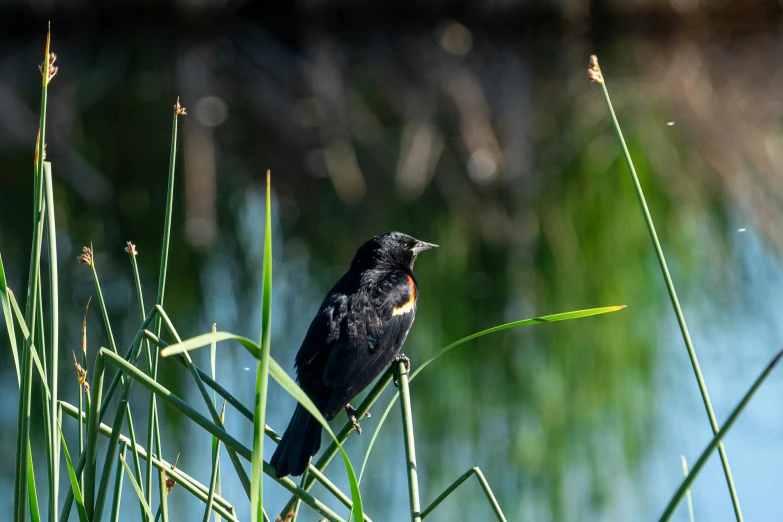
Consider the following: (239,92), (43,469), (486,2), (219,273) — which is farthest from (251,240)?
(486,2)

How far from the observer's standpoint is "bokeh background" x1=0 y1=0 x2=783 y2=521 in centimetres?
416

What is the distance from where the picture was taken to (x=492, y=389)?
4.50m

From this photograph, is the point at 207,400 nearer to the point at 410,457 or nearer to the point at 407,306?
the point at 410,457

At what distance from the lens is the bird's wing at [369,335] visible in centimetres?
224

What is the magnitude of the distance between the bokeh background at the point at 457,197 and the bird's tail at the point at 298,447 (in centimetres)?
159

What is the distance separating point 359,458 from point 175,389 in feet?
3.24

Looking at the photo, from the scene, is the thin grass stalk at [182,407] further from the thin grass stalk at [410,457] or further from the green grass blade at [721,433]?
A: the green grass blade at [721,433]

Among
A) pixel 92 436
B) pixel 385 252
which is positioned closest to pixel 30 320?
pixel 92 436

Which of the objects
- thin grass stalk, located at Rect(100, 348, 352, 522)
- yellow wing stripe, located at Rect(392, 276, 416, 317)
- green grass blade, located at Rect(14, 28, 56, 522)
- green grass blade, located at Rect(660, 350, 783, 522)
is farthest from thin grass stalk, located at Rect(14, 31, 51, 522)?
yellow wing stripe, located at Rect(392, 276, 416, 317)

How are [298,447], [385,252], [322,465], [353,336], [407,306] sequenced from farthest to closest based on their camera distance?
[385,252], [407,306], [353,336], [298,447], [322,465]

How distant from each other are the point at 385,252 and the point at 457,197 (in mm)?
3897

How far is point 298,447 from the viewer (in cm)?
173

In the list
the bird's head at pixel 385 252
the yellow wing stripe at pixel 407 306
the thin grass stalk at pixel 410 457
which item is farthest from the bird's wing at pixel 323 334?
the thin grass stalk at pixel 410 457

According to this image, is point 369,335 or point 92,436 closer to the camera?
point 92,436
